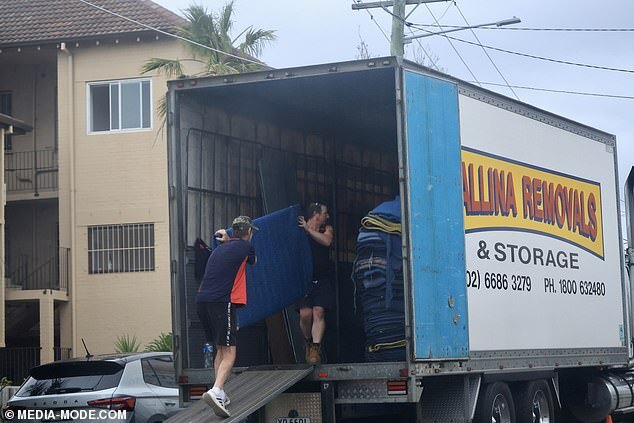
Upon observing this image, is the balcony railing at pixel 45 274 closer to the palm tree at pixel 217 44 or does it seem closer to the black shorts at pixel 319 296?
the palm tree at pixel 217 44

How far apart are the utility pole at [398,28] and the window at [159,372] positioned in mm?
10941

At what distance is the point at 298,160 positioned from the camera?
47.2ft

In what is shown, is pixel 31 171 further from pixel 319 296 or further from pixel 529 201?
pixel 529 201

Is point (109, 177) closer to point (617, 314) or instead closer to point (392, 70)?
point (617, 314)

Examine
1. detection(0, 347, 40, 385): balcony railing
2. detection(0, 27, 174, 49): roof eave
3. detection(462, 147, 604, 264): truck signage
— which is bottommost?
detection(0, 347, 40, 385): balcony railing

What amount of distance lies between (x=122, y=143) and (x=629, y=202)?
611 inches

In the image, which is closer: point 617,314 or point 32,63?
point 617,314

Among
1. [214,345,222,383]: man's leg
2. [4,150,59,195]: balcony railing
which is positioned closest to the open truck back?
[214,345,222,383]: man's leg

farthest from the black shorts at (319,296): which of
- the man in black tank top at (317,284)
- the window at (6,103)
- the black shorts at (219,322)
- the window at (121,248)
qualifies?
the window at (6,103)

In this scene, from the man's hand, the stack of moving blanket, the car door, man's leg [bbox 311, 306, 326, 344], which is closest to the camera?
the stack of moving blanket

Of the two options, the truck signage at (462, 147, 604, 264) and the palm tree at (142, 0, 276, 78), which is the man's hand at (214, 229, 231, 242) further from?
the palm tree at (142, 0, 276, 78)

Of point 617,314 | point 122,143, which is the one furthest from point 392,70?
point 122,143

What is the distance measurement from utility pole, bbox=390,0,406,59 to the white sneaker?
45.6 feet

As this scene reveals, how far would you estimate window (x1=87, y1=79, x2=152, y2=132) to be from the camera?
29625mm
